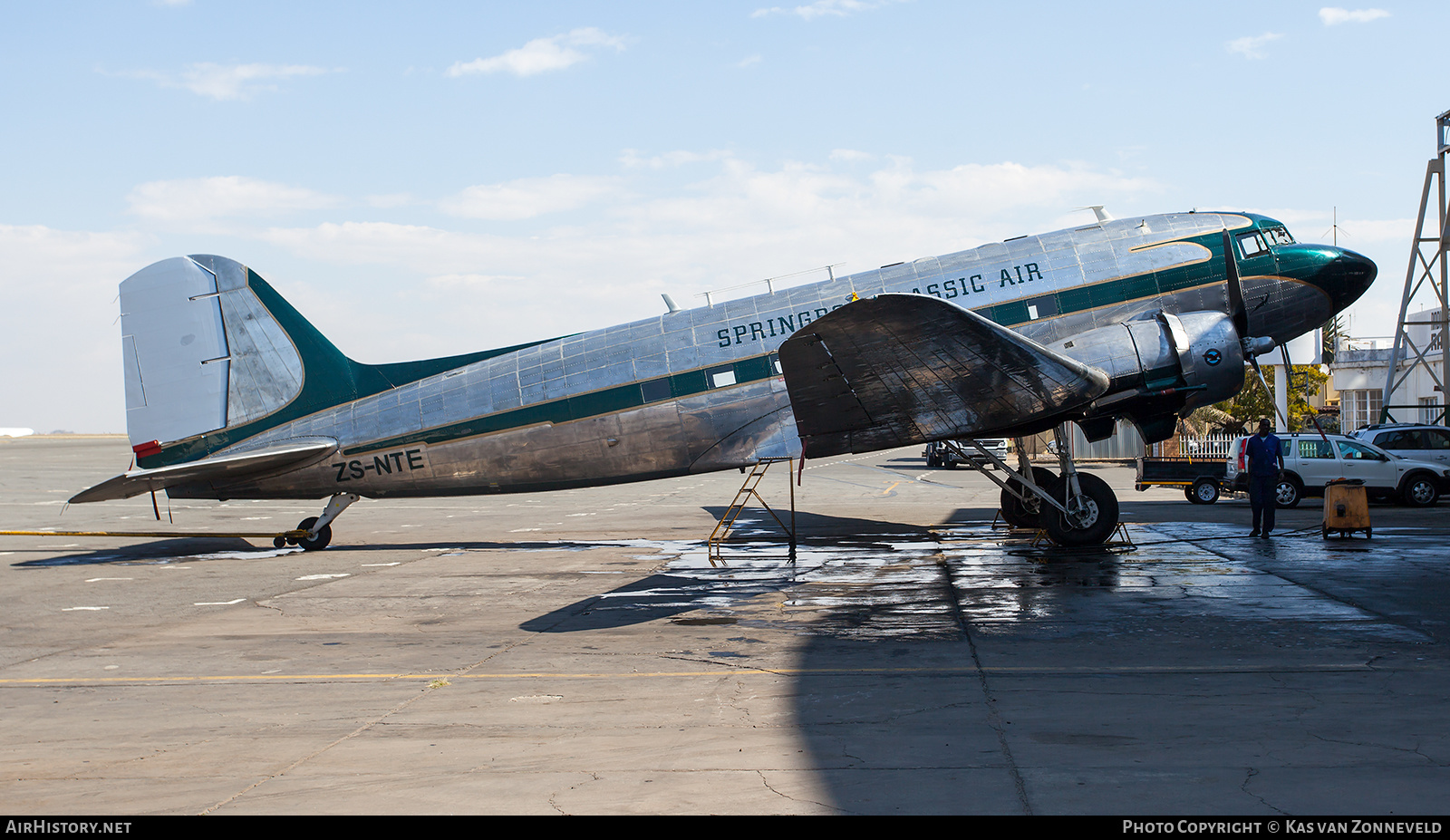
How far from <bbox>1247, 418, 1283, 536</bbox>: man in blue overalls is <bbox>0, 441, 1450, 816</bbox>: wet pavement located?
925mm

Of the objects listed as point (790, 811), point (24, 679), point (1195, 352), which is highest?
point (1195, 352)

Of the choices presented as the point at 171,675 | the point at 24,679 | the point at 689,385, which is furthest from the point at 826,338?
the point at 24,679

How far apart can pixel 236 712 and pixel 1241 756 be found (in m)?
6.77

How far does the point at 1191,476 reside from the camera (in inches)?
1056

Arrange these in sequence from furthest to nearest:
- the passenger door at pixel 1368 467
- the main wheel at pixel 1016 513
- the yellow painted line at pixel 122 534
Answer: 1. the passenger door at pixel 1368 467
2. the yellow painted line at pixel 122 534
3. the main wheel at pixel 1016 513

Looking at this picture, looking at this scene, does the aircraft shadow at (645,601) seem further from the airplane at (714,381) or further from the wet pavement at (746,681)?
the airplane at (714,381)

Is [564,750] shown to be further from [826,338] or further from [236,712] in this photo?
[826,338]

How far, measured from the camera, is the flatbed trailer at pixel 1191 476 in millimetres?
26359

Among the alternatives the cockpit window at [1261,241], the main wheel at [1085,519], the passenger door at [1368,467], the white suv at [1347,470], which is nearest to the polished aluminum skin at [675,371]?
the cockpit window at [1261,241]

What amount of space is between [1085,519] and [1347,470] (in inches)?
511

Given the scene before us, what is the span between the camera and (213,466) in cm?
1700

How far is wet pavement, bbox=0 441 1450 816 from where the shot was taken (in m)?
5.20

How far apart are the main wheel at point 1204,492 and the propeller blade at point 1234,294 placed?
1235 cm

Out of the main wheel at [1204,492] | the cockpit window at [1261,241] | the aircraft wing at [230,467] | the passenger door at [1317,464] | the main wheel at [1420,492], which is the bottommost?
the main wheel at [1420,492]
